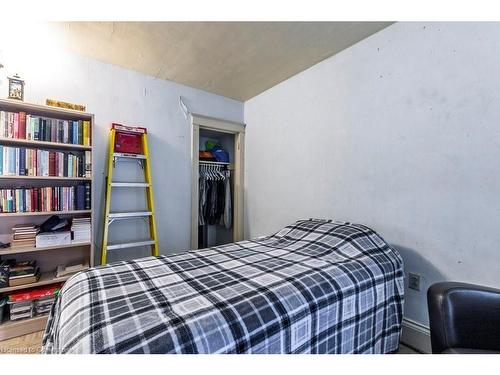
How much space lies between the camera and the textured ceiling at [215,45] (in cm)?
151

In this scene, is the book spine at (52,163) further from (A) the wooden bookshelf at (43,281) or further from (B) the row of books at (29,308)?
(B) the row of books at (29,308)

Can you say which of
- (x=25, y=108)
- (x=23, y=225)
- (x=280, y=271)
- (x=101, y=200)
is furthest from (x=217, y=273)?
(x=25, y=108)

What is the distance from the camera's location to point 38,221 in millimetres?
1729

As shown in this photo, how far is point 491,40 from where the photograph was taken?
3.74 ft

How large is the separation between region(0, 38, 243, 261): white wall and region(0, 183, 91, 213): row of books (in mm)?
266

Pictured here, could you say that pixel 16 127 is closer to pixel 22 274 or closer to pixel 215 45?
pixel 22 274

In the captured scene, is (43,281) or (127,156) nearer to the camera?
(43,281)

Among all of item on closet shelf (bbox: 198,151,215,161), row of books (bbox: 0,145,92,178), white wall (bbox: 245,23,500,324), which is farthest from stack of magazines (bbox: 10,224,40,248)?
white wall (bbox: 245,23,500,324)

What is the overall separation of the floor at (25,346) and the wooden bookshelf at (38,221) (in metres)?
0.04

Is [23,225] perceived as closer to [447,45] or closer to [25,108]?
[25,108]

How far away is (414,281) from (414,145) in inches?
34.7


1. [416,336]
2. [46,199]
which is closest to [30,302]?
[46,199]

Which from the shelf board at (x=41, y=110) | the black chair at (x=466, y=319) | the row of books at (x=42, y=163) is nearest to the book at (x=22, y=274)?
the row of books at (x=42, y=163)

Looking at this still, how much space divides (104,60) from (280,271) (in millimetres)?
2297
